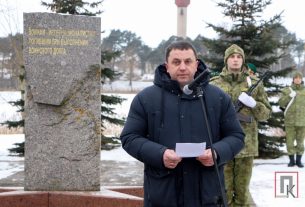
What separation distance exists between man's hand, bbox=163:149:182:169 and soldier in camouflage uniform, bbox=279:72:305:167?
20.3 feet

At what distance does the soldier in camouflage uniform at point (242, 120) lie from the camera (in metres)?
4.62

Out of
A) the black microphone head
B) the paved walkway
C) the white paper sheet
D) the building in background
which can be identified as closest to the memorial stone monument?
the paved walkway

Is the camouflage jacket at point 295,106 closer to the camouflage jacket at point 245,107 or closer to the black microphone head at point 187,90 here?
the camouflage jacket at point 245,107

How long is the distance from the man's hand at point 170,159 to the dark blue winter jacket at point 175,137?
0.13ft

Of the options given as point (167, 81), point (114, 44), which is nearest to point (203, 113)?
point (167, 81)

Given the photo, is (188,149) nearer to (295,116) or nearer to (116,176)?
(116,176)

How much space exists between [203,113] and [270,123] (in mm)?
7511

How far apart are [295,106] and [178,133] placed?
625cm

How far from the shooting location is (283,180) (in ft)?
21.9

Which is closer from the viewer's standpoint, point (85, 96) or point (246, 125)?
point (246, 125)

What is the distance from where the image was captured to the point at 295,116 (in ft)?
26.8

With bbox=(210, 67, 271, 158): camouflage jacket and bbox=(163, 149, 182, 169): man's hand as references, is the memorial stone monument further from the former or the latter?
bbox=(163, 149, 182, 169): man's hand

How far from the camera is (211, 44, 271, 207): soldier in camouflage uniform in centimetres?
462

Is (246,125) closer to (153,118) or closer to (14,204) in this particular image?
(153,118)
